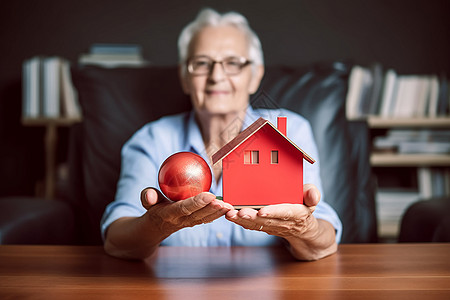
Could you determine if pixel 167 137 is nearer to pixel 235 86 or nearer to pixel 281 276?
pixel 235 86

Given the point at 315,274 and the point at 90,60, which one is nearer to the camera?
the point at 315,274

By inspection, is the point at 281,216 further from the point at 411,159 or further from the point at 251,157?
the point at 411,159

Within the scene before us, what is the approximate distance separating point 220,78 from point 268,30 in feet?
5.30

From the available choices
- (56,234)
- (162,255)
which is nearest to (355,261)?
(162,255)

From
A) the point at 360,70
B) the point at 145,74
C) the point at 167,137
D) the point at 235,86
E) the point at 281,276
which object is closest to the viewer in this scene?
the point at 281,276

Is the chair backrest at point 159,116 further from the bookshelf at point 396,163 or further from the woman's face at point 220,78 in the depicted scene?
the bookshelf at point 396,163

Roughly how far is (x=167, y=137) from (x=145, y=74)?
14.0 inches

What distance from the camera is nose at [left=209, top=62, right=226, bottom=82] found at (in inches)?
44.6

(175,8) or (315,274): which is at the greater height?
(175,8)

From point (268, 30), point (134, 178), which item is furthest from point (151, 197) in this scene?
point (268, 30)

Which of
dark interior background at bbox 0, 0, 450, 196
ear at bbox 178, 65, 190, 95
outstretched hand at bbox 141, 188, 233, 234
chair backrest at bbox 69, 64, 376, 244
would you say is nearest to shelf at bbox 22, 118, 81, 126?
dark interior background at bbox 0, 0, 450, 196

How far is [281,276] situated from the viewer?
72 cm

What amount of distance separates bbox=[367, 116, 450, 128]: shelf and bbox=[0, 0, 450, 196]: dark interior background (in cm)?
45

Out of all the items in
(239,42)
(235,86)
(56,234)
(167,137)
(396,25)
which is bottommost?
(56,234)
